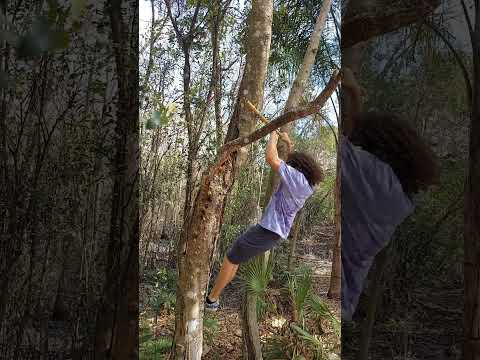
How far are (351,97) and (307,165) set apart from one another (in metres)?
0.52

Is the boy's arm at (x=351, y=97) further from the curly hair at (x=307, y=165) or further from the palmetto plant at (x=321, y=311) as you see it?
the palmetto plant at (x=321, y=311)

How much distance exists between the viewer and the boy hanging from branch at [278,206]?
1.91 m

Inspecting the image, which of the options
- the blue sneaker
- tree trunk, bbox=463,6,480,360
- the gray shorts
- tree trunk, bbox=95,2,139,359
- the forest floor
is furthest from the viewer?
the blue sneaker

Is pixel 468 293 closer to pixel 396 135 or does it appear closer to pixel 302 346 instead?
pixel 396 135

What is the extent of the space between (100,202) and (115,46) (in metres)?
0.59

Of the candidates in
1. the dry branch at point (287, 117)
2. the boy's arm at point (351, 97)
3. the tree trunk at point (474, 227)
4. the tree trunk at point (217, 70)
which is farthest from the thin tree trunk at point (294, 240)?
the tree trunk at point (474, 227)

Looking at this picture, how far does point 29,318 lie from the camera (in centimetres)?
176

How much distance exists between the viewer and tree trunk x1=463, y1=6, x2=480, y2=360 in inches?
52.8

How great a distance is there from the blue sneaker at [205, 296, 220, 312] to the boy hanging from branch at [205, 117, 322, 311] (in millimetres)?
91

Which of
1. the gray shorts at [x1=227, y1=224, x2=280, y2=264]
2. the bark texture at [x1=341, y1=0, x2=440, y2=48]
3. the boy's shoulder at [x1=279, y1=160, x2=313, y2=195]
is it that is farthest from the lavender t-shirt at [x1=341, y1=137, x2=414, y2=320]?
the gray shorts at [x1=227, y1=224, x2=280, y2=264]

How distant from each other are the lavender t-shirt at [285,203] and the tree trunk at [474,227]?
27.2 inches

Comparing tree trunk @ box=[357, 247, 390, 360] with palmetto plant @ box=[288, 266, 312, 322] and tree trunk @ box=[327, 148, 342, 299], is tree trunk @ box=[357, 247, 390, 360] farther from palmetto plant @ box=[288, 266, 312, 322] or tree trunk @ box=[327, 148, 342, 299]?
palmetto plant @ box=[288, 266, 312, 322]

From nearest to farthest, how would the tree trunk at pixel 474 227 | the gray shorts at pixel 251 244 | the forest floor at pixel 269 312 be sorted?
1. the tree trunk at pixel 474 227
2. the forest floor at pixel 269 312
3. the gray shorts at pixel 251 244

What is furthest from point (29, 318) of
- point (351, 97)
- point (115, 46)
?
point (351, 97)
